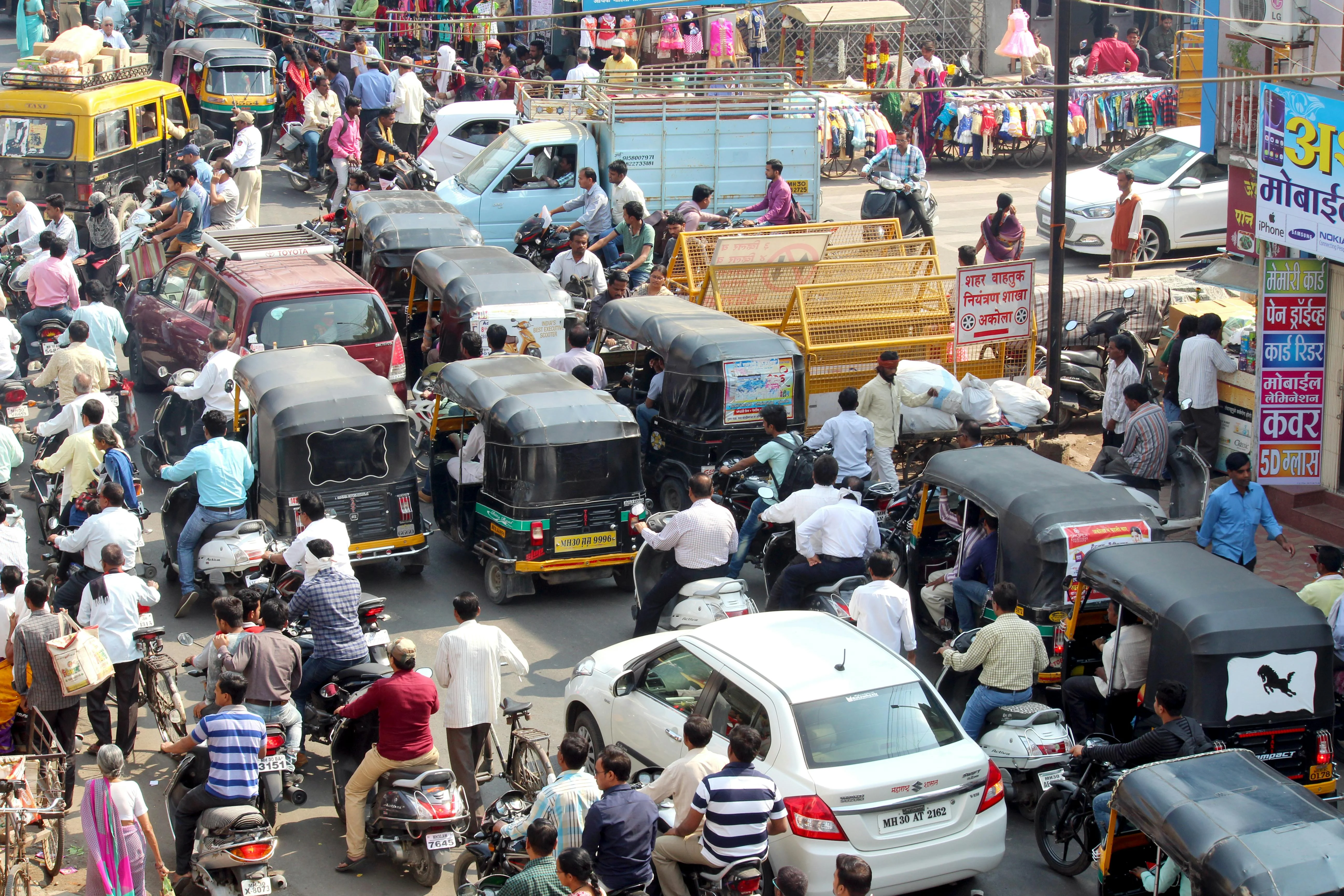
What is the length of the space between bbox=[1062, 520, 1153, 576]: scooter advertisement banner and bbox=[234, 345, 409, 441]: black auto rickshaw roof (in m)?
5.30

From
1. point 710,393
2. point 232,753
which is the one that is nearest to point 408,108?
point 710,393

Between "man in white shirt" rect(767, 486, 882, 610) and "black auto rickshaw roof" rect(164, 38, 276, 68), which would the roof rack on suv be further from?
"black auto rickshaw roof" rect(164, 38, 276, 68)

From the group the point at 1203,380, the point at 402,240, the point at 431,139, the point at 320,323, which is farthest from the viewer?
the point at 431,139

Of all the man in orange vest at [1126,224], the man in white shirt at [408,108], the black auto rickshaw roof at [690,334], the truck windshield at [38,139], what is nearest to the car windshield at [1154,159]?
the man in orange vest at [1126,224]

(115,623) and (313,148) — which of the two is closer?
(115,623)

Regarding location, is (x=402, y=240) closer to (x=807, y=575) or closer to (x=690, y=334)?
(x=690, y=334)

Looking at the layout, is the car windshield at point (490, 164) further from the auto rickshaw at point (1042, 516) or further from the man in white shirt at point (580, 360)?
the auto rickshaw at point (1042, 516)

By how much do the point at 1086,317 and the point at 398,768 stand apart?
10616 millimetres

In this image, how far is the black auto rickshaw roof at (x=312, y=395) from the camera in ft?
38.2

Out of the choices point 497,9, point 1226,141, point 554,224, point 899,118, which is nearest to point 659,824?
point 1226,141

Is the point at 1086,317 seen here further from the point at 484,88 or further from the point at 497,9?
the point at 497,9

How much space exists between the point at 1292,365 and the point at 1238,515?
9.60ft

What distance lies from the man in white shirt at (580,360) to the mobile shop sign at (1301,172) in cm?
608

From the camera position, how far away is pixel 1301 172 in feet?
42.0
